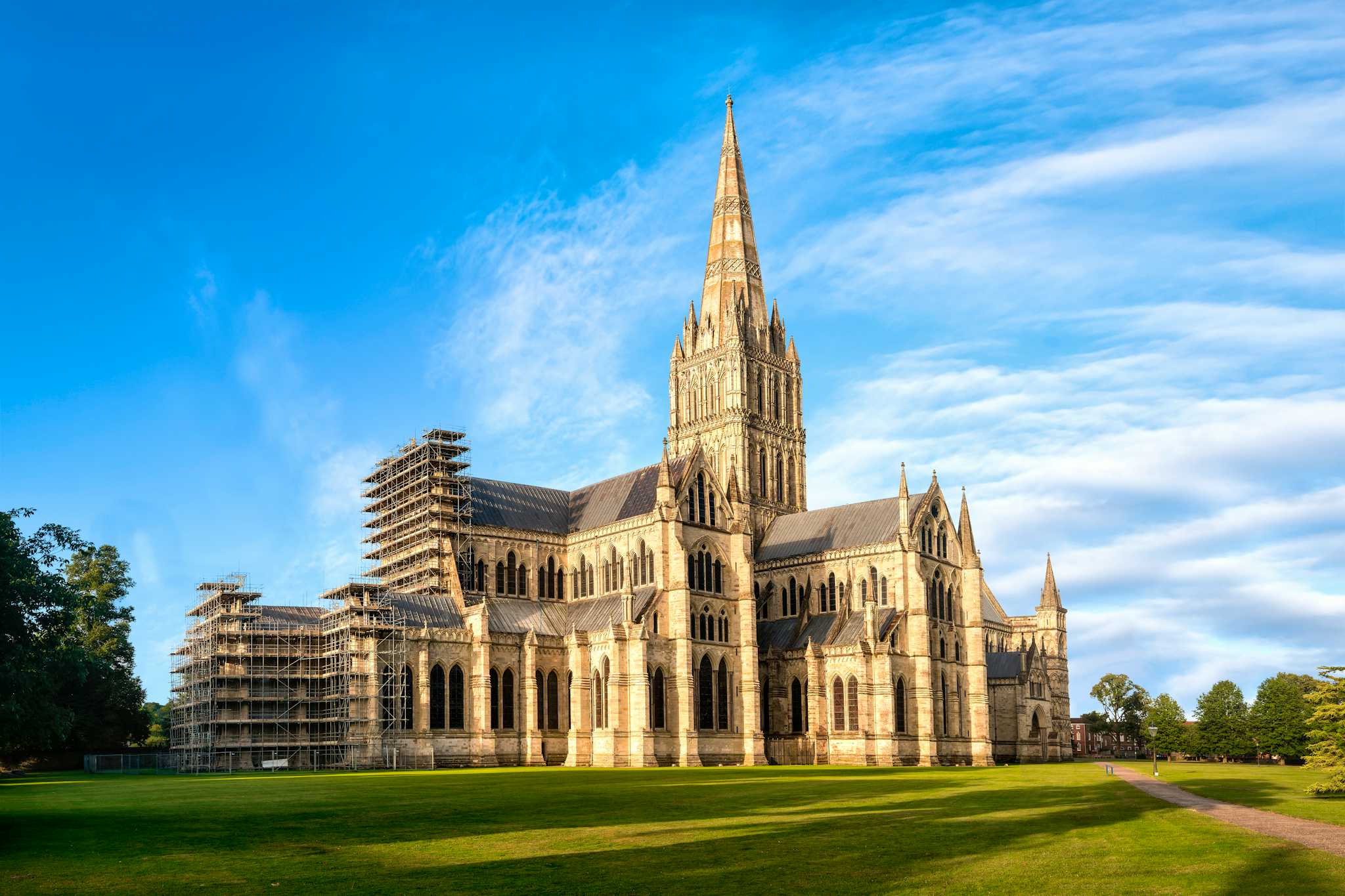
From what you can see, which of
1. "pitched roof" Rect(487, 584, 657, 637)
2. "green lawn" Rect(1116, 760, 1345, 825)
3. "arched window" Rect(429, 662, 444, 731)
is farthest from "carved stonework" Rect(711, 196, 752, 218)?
"green lawn" Rect(1116, 760, 1345, 825)

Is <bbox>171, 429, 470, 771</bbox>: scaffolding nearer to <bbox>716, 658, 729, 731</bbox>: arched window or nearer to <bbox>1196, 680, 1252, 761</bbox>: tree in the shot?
<bbox>716, 658, 729, 731</bbox>: arched window

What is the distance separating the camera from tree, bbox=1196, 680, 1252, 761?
10294 centimetres

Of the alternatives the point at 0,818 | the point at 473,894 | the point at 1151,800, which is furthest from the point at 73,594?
the point at 1151,800

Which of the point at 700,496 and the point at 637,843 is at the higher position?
the point at 700,496

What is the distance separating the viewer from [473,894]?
676 inches

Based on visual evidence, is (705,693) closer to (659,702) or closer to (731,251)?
(659,702)

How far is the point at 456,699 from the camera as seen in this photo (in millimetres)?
73188

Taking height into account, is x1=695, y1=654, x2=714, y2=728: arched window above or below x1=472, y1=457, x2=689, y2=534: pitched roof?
below

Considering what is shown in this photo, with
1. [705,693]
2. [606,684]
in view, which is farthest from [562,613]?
[705,693]

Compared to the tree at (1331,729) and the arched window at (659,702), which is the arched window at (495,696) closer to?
the arched window at (659,702)

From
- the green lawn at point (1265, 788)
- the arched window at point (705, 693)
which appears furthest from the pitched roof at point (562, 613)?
the green lawn at point (1265, 788)

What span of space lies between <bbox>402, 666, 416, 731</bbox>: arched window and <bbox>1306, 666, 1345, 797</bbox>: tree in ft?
158

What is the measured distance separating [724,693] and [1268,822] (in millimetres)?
50736

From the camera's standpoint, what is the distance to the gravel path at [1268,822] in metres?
24.1
